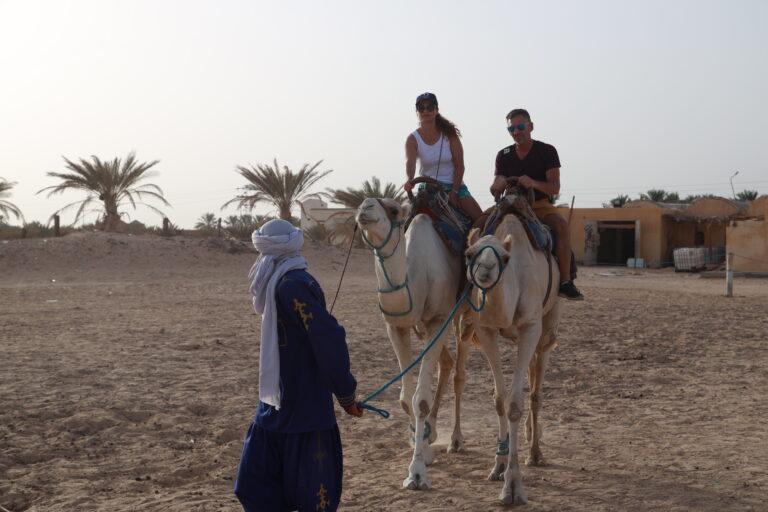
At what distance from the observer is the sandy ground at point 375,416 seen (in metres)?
5.15

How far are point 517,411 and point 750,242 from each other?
2391 centimetres

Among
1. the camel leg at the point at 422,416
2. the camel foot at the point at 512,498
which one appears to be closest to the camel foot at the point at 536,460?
the camel leg at the point at 422,416

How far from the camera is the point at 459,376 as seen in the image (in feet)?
22.7

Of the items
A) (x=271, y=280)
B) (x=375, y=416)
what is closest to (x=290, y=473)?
(x=271, y=280)

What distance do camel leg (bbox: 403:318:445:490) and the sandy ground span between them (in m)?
0.14

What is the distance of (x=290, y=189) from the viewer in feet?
98.1

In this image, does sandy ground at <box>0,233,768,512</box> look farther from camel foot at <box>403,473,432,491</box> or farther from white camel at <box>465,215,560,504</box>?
white camel at <box>465,215,560,504</box>

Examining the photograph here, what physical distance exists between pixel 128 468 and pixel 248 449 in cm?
246

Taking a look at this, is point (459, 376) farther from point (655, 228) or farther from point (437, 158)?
point (655, 228)

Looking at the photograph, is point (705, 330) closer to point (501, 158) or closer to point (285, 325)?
point (501, 158)

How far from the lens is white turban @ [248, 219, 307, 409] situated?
357 cm

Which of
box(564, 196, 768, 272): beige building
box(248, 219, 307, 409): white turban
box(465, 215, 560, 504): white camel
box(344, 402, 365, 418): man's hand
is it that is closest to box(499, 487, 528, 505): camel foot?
box(465, 215, 560, 504): white camel

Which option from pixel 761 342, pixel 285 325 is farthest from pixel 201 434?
pixel 761 342

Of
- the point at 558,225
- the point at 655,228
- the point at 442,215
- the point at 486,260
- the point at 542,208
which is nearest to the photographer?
the point at 486,260
